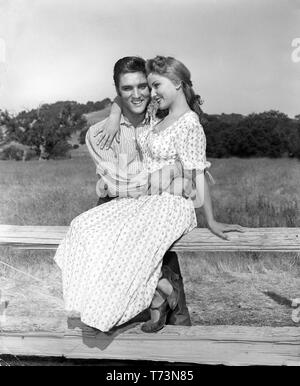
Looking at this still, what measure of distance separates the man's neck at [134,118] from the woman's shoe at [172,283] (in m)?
0.66

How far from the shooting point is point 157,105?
282cm

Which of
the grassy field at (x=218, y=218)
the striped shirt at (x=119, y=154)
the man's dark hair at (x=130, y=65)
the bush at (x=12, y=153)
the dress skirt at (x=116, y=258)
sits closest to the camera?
the dress skirt at (x=116, y=258)

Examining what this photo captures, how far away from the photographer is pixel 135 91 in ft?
9.18

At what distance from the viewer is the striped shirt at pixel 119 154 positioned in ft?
9.59

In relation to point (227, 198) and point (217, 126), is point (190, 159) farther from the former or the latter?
point (227, 198)

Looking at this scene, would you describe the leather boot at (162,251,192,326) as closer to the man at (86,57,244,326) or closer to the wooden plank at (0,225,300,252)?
the man at (86,57,244,326)

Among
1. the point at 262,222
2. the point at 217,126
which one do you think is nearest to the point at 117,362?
the point at 217,126

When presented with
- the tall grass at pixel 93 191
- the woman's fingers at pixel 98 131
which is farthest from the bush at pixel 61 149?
the woman's fingers at pixel 98 131

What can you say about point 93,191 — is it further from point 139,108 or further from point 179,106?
point 179,106

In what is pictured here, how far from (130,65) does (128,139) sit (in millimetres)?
354

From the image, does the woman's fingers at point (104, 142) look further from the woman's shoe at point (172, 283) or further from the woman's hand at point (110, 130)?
the woman's shoe at point (172, 283)
